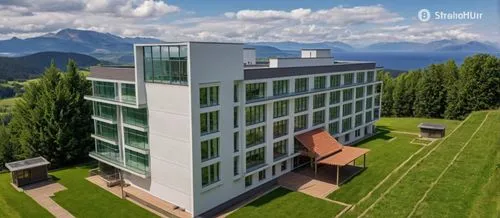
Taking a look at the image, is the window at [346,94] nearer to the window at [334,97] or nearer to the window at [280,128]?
the window at [334,97]

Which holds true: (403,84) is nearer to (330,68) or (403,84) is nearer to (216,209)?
(330,68)

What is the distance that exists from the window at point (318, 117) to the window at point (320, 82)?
300 centimetres

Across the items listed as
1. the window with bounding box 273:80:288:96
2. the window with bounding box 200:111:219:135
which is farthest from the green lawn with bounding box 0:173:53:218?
the window with bounding box 273:80:288:96

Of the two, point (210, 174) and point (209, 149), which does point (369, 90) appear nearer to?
point (209, 149)

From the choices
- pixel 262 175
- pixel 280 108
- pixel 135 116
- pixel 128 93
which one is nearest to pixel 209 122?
pixel 135 116

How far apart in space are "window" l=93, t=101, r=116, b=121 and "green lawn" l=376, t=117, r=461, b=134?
45.9 metres

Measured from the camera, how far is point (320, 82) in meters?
37.9

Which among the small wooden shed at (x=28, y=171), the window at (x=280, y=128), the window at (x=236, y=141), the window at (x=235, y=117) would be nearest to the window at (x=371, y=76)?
the window at (x=280, y=128)

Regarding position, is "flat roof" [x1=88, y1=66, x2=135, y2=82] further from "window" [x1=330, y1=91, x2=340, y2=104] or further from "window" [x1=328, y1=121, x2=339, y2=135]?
"window" [x1=328, y1=121, x2=339, y2=135]

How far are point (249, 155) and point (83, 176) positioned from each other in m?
18.6

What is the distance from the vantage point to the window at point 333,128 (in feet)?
134

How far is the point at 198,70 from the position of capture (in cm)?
2391

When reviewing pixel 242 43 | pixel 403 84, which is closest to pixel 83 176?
pixel 242 43

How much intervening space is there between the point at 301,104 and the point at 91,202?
22.4 m
